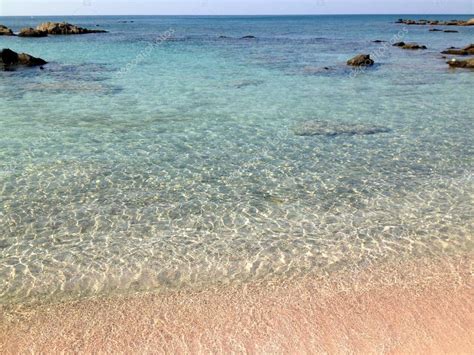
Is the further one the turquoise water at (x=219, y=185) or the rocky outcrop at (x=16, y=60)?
the rocky outcrop at (x=16, y=60)

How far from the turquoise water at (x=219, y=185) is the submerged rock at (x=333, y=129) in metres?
0.08

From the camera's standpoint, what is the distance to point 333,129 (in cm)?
1947

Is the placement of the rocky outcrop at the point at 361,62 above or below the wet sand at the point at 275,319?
above

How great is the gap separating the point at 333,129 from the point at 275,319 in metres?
13.0

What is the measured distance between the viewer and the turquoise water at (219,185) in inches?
381

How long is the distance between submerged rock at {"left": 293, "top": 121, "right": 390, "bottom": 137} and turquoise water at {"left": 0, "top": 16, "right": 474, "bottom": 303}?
84 millimetres

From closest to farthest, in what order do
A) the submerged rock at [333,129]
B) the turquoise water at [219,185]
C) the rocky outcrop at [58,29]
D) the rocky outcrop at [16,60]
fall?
the turquoise water at [219,185]
the submerged rock at [333,129]
the rocky outcrop at [16,60]
the rocky outcrop at [58,29]

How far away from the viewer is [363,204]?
1239 cm

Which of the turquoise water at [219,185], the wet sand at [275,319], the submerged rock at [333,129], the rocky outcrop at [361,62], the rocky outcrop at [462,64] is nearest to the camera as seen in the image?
the wet sand at [275,319]

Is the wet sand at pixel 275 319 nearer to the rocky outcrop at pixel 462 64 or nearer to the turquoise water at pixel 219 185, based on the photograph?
the turquoise water at pixel 219 185

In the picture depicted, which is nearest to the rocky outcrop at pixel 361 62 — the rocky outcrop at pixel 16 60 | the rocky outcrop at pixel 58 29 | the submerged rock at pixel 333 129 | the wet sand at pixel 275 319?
the submerged rock at pixel 333 129

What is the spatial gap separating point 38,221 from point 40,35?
83461mm

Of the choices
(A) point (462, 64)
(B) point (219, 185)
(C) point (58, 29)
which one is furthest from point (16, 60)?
(C) point (58, 29)

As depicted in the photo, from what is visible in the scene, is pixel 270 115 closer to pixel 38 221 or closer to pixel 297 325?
pixel 38 221
